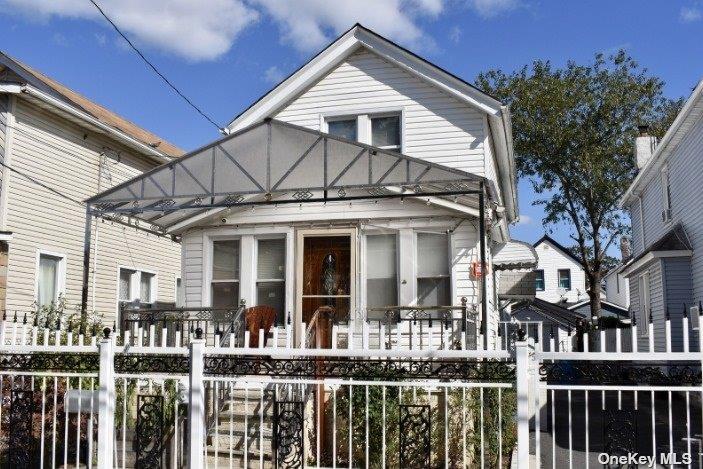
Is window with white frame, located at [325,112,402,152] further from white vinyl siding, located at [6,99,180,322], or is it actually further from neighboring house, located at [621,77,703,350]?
neighboring house, located at [621,77,703,350]

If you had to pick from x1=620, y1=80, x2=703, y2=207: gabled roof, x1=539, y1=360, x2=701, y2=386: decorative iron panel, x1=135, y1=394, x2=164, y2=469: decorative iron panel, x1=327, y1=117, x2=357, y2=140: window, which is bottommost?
x1=135, y1=394, x2=164, y2=469: decorative iron panel

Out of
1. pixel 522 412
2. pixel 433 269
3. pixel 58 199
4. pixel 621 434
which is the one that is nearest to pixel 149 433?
pixel 522 412

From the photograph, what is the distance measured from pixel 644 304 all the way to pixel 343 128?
→ 1217 centimetres

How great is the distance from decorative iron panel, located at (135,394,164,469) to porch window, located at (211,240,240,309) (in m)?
5.74

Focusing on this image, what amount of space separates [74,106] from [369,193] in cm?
720

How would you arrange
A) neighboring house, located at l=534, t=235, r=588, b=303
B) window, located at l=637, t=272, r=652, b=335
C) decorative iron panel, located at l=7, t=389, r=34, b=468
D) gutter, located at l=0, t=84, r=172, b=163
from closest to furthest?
decorative iron panel, located at l=7, t=389, r=34, b=468 < gutter, located at l=0, t=84, r=172, b=163 < window, located at l=637, t=272, r=652, b=335 < neighboring house, located at l=534, t=235, r=588, b=303

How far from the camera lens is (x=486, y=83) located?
3109cm

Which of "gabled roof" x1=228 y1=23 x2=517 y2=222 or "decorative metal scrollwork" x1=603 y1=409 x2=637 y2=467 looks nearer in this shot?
"decorative metal scrollwork" x1=603 y1=409 x2=637 y2=467

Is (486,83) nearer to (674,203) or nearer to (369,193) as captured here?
(674,203)

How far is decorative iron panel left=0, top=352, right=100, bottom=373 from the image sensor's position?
6.84 metres

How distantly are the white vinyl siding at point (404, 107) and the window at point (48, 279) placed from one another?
580cm

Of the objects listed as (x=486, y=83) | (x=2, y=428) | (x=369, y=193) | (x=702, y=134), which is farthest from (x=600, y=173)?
(x=2, y=428)

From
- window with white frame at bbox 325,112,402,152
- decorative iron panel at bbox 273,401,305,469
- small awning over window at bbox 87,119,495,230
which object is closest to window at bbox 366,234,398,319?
small awning over window at bbox 87,119,495,230

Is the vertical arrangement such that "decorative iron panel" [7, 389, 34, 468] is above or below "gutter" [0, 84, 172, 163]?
below
